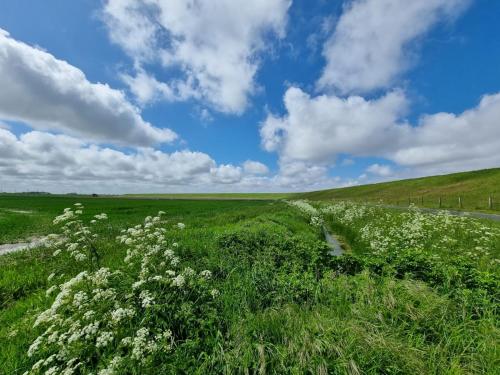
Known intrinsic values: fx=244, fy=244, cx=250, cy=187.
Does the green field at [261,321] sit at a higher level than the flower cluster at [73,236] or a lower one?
lower

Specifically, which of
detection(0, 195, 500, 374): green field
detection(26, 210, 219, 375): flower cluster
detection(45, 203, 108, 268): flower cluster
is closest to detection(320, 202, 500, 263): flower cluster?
detection(0, 195, 500, 374): green field

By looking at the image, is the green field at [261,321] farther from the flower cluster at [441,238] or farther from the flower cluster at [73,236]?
the flower cluster at [441,238]

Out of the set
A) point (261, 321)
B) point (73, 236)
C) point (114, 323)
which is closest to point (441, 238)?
point (261, 321)

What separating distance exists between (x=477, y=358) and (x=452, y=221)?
34.2 ft

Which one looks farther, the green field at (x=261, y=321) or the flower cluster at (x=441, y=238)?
the flower cluster at (x=441, y=238)

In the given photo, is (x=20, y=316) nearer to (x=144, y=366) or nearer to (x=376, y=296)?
(x=144, y=366)

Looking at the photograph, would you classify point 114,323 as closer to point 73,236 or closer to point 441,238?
point 73,236

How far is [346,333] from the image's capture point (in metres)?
4.12

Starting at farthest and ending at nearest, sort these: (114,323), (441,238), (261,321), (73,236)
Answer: (441,238), (73,236), (261,321), (114,323)

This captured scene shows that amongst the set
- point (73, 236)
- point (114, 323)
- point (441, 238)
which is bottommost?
point (441, 238)

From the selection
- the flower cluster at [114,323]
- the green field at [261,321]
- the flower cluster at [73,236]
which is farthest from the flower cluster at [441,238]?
the flower cluster at [73,236]

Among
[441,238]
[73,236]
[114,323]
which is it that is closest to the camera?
[114,323]

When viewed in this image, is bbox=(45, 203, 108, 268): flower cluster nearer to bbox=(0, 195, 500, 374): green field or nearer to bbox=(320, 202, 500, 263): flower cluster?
bbox=(0, 195, 500, 374): green field

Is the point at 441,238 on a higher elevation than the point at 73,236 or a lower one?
lower
